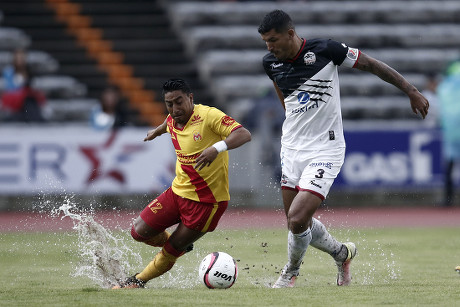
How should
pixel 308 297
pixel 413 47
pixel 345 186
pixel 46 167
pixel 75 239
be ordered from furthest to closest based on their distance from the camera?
1. pixel 413 47
2. pixel 345 186
3. pixel 46 167
4. pixel 75 239
5. pixel 308 297

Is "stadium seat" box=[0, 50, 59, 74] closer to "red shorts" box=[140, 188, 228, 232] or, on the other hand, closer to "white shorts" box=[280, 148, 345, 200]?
"red shorts" box=[140, 188, 228, 232]

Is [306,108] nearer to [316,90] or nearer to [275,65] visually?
[316,90]

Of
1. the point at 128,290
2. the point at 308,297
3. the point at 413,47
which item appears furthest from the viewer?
the point at 413,47

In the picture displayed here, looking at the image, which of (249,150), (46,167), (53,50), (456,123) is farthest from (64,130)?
(456,123)

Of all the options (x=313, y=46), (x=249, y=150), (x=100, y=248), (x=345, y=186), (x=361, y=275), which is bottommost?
(x=345, y=186)

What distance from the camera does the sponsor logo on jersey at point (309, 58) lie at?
7535 millimetres

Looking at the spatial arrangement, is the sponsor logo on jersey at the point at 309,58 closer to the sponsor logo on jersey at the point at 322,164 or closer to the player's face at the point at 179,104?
the sponsor logo on jersey at the point at 322,164

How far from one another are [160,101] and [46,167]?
427cm

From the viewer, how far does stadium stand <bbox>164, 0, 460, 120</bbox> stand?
18.9 metres

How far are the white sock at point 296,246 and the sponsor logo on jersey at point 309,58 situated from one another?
141cm

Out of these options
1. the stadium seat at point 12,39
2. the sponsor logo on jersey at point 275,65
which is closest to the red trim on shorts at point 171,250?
the sponsor logo on jersey at point 275,65

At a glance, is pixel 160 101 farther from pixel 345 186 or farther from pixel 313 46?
pixel 313 46

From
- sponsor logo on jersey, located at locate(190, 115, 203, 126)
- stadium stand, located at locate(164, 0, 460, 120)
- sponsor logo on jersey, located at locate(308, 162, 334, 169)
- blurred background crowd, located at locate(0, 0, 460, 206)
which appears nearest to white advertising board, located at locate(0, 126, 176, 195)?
blurred background crowd, located at locate(0, 0, 460, 206)

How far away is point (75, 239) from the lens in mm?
11617
